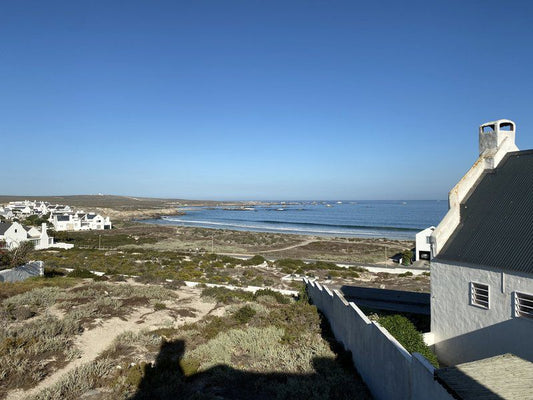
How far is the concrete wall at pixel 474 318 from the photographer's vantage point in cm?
958

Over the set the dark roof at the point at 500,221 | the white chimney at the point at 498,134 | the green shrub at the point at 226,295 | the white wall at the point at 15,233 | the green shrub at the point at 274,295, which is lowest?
the green shrub at the point at 274,295

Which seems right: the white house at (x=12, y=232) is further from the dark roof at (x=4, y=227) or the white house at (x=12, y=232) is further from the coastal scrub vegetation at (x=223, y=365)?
the coastal scrub vegetation at (x=223, y=365)

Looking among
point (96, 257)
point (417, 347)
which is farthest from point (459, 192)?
point (96, 257)

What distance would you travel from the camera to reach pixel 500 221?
1131cm

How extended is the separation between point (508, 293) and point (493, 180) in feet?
15.9

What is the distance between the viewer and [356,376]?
451 inches

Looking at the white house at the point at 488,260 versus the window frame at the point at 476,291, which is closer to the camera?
the white house at the point at 488,260

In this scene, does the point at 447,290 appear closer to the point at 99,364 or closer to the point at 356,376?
the point at 356,376

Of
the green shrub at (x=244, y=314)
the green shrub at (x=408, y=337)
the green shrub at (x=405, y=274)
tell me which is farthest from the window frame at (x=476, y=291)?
the green shrub at (x=405, y=274)

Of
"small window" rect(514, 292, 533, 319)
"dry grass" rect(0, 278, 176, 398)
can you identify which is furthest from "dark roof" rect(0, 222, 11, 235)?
"small window" rect(514, 292, 533, 319)

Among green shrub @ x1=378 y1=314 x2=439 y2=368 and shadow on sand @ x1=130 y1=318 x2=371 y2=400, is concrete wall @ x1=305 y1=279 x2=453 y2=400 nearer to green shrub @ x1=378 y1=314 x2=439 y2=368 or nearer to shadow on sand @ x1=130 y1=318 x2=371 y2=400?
shadow on sand @ x1=130 y1=318 x2=371 y2=400

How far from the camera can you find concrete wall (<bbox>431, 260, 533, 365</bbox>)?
9.58m

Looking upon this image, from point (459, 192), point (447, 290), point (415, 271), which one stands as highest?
point (459, 192)

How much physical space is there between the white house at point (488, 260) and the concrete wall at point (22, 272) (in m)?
25.4
